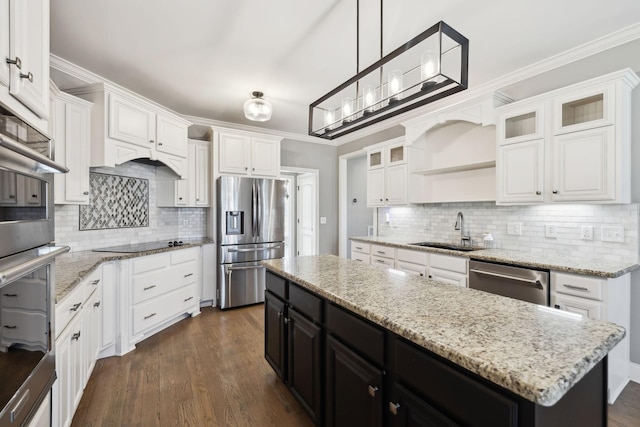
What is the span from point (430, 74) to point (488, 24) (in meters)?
1.21

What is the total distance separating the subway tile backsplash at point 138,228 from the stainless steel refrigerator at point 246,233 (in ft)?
1.84

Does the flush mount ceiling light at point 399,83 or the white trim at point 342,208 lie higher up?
the flush mount ceiling light at point 399,83

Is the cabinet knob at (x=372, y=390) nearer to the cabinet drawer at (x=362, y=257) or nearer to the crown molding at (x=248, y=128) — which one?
the cabinet drawer at (x=362, y=257)

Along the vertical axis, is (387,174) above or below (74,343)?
above

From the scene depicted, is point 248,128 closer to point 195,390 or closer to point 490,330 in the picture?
point 195,390

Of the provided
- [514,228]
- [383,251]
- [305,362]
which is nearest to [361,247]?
[383,251]

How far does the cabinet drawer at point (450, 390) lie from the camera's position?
79 cm

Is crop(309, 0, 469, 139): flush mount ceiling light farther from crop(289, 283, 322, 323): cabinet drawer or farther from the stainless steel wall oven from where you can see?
the stainless steel wall oven

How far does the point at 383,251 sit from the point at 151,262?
2.60 meters

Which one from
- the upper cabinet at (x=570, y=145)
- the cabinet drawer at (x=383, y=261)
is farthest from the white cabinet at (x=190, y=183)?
the upper cabinet at (x=570, y=145)

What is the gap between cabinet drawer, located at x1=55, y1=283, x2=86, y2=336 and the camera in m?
1.46

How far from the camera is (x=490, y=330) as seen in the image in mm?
998

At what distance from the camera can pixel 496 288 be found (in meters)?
2.48

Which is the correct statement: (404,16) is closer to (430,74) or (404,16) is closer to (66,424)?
(430,74)
